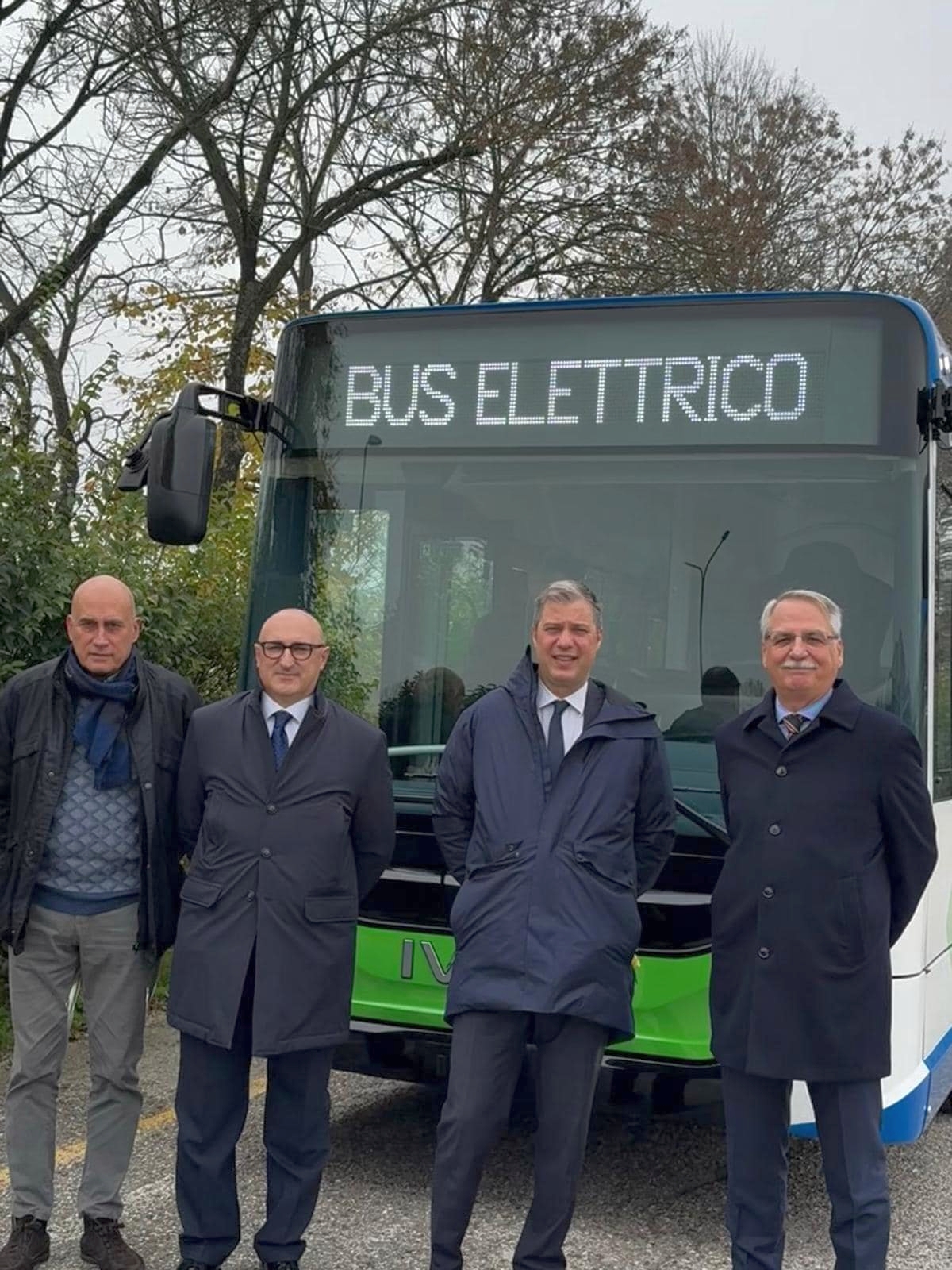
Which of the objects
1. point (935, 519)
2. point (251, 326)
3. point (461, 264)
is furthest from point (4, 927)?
point (461, 264)

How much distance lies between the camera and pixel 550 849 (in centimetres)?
409

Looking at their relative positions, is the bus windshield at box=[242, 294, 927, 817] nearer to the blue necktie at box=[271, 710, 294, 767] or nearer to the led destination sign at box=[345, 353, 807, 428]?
the led destination sign at box=[345, 353, 807, 428]

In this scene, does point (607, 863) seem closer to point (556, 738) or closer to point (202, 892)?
point (556, 738)

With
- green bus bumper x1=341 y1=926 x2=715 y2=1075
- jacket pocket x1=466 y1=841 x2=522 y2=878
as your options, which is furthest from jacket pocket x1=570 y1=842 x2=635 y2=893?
green bus bumper x1=341 y1=926 x2=715 y2=1075

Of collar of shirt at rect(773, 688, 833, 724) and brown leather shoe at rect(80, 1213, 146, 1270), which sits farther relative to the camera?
brown leather shoe at rect(80, 1213, 146, 1270)

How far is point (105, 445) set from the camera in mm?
10406

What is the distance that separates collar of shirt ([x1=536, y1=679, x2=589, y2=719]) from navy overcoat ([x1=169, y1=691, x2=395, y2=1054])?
497mm

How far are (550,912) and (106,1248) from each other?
5.00ft

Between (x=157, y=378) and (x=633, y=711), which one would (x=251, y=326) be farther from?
(x=633, y=711)

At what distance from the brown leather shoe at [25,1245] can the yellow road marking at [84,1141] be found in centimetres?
61

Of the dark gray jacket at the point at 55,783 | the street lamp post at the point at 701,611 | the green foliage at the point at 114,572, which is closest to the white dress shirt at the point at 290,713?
the dark gray jacket at the point at 55,783

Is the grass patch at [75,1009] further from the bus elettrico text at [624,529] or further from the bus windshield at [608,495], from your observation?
the bus windshield at [608,495]

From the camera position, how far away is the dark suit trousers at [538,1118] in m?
4.08

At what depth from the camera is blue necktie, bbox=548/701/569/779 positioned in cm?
420
